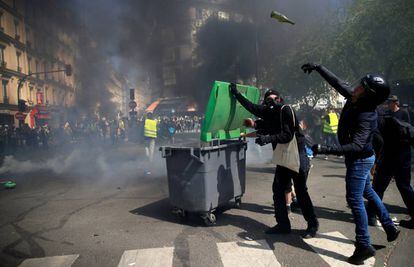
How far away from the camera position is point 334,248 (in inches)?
130

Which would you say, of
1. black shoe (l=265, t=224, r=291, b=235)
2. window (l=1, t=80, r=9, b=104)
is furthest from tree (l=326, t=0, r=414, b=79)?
window (l=1, t=80, r=9, b=104)

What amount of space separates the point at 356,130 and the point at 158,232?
96.7 inches

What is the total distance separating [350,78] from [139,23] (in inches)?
519

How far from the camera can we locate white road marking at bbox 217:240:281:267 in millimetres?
3029

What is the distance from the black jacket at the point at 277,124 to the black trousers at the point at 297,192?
0.30 m

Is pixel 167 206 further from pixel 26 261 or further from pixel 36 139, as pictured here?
pixel 36 139

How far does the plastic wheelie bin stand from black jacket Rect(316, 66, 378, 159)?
5.19ft

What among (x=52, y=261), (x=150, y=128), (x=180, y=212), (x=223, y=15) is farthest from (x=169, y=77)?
(x=52, y=261)

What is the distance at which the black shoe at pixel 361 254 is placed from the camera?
2912 mm

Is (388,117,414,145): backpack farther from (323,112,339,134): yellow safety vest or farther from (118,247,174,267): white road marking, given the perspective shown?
(323,112,339,134): yellow safety vest

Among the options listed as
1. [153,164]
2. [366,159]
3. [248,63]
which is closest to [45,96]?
[248,63]

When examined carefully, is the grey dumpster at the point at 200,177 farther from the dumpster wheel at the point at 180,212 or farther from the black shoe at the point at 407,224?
the black shoe at the point at 407,224

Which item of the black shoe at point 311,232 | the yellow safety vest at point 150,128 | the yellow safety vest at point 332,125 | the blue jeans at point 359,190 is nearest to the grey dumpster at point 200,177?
the black shoe at point 311,232

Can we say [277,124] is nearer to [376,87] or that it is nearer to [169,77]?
[376,87]
